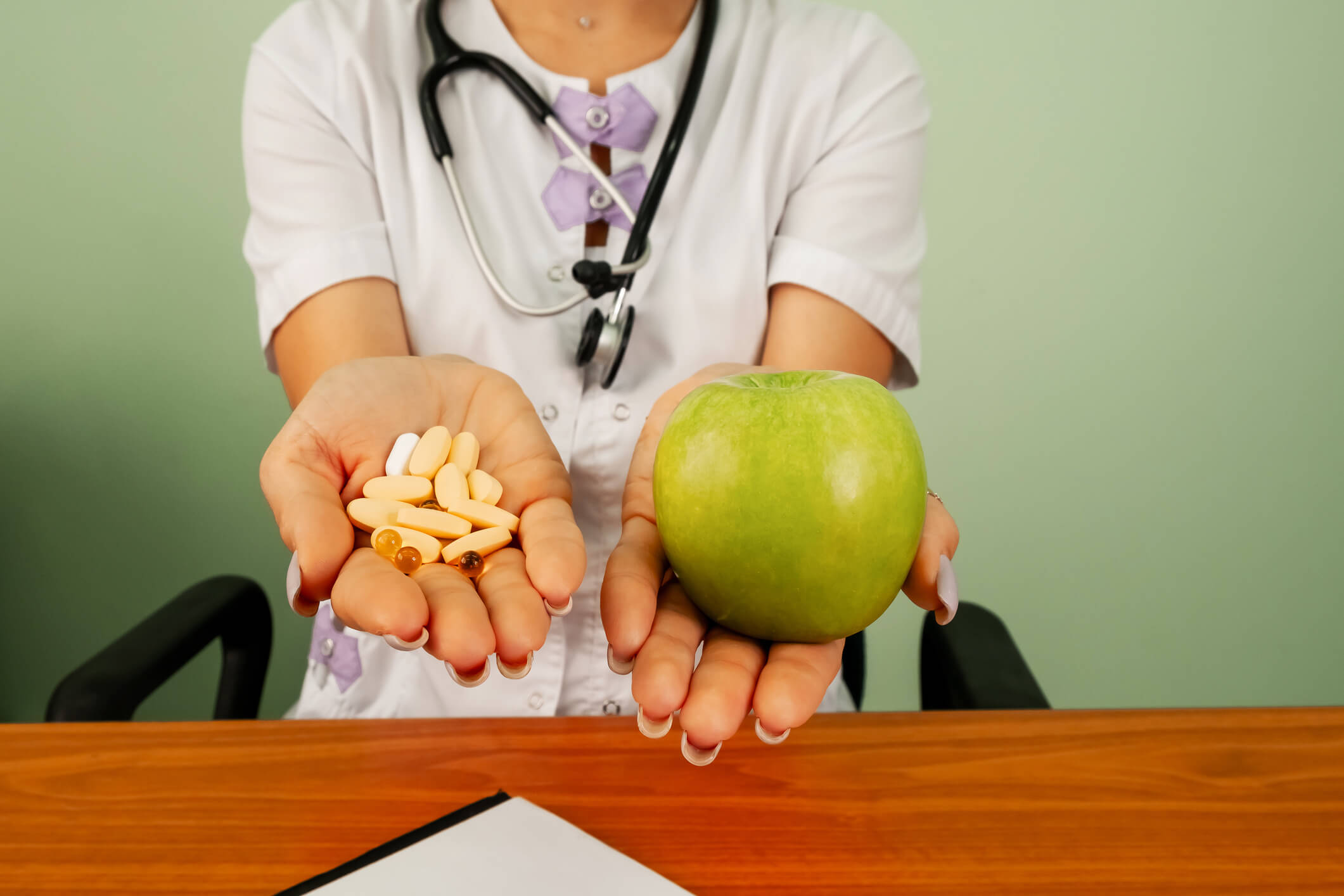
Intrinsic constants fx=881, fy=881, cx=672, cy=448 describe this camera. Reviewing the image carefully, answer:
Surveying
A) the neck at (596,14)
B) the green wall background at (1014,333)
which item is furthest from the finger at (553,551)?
the green wall background at (1014,333)

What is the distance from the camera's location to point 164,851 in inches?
20.0

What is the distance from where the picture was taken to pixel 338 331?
34.5 inches

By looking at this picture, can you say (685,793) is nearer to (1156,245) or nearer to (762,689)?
(762,689)

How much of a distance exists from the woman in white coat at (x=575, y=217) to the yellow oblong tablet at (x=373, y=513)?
372mm

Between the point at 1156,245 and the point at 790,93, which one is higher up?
the point at 790,93

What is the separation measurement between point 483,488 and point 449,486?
22 millimetres

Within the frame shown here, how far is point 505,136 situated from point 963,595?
3.92ft

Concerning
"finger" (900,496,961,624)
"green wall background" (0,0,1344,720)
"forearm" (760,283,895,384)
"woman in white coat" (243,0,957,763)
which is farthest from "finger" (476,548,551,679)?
"green wall background" (0,0,1344,720)

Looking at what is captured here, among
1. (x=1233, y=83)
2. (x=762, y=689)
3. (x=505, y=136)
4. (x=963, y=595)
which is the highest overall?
(x=1233, y=83)

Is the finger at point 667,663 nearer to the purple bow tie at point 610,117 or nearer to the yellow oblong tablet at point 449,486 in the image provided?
the yellow oblong tablet at point 449,486

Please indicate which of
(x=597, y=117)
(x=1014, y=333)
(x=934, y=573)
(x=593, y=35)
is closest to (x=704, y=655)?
(x=934, y=573)

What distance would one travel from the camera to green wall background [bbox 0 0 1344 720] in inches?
55.2

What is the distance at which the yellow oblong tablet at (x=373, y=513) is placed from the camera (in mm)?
500

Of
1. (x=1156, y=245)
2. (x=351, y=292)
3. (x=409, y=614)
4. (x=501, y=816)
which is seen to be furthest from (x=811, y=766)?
(x=1156, y=245)
